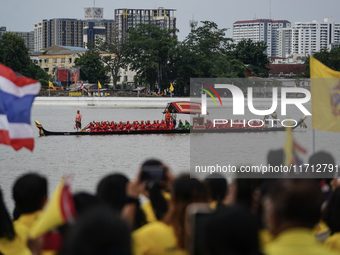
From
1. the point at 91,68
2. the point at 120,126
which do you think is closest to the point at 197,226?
the point at 120,126

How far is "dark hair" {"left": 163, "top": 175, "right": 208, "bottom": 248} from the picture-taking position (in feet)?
11.4

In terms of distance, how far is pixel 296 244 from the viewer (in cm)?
258

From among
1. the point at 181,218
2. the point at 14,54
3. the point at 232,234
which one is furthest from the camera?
the point at 14,54

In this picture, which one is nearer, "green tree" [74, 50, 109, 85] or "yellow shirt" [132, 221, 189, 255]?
"yellow shirt" [132, 221, 189, 255]

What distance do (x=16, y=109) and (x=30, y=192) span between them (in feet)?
9.12

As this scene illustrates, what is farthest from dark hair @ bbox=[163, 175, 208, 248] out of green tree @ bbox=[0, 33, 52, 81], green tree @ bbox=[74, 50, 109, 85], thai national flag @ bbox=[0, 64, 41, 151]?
green tree @ bbox=[74, 50, 109, 85]

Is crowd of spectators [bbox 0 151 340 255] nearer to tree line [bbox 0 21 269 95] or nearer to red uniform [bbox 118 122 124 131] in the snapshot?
red uniform [bbox 118 122 124 131]

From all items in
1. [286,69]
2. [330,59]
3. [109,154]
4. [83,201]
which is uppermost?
[286,69]

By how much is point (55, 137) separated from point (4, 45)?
5843 centimetres

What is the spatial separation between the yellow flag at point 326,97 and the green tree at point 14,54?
248ft

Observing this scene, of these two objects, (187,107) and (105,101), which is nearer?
(187,107)

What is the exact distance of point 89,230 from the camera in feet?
7.30

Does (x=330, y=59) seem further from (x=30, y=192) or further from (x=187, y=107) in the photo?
(x=30, y=192)

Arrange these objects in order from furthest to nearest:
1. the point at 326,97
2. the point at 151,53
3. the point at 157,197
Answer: the point at 151,53, the point at 326,97, the point at 157,197
